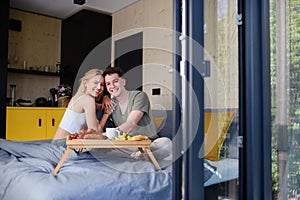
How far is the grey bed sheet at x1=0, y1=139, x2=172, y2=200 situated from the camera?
3.90 ft

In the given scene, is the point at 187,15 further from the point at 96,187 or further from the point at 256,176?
the point at 96,187

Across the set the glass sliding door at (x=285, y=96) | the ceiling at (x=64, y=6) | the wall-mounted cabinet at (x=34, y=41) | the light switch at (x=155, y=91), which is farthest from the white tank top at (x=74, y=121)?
the wall-mounted cabinet at (x=34, y=41)

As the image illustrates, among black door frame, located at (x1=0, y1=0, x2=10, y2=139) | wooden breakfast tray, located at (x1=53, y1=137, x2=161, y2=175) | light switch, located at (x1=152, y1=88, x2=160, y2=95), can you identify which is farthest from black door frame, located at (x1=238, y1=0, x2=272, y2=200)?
black door frame, located at (x1=0, y1=0, x2=10, y2=139)

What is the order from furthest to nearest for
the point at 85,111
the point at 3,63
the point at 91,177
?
the point at 3,63
the point at 85,111
the point at 91,177

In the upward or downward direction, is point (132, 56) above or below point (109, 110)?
above

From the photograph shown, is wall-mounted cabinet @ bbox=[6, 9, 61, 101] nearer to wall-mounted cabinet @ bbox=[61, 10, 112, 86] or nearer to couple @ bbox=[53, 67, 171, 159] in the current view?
wall-mounted cabinet @ bbox=[61, 10, 112, 86]

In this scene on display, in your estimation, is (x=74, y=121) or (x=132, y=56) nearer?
(x=74, y=121)

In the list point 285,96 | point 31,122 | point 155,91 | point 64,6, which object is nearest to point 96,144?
point 285,96

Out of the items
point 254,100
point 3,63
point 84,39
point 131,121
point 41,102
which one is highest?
point 84,39

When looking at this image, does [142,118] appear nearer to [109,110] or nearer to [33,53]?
[109,110]

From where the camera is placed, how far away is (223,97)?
1.22 m

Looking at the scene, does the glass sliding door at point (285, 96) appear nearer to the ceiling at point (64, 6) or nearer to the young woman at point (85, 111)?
the young woman at point (85, 111)

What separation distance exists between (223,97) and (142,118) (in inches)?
34.9

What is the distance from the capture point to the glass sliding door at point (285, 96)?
47.3 inches
